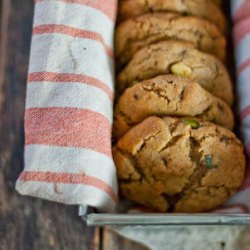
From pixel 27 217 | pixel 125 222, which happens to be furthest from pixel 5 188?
pixel 125 222

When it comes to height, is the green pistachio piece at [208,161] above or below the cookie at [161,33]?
below

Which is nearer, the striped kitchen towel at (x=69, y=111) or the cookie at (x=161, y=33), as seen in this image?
the striped kitchen towel at (x=69, y=111)

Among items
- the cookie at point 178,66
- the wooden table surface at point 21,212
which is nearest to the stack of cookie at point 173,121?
the cookie at point 178,66

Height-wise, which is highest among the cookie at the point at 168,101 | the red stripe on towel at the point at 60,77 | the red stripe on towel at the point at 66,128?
the red stripe on towel at the point at 60,77

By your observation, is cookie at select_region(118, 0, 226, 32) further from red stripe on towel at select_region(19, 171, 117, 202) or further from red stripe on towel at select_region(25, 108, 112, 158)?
red stripe on towel at select_region(19, 171, 117, 202)

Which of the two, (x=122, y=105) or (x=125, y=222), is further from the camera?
(x=122, y=105)

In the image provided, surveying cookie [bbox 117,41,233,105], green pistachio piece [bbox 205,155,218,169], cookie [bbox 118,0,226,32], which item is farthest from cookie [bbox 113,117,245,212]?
cookie [bbox 118,0,226,32]

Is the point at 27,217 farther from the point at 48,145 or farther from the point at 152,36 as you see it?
the point at 152,36

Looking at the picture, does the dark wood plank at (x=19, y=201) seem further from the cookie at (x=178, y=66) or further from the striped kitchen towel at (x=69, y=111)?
the cookie at (x=178, y=66)
